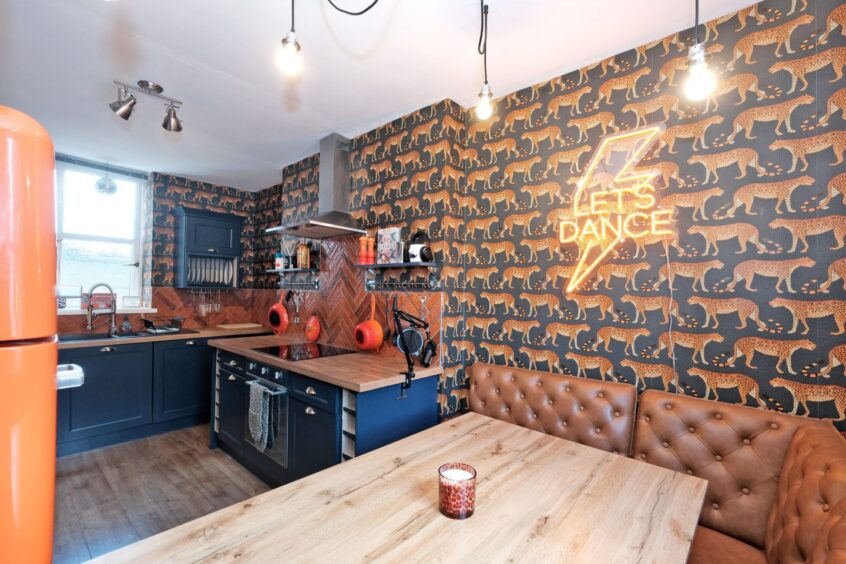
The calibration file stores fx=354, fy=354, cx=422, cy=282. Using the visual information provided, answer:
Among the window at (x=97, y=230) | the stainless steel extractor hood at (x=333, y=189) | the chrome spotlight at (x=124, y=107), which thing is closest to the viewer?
the chrome spotlight at (x=124, y=107)

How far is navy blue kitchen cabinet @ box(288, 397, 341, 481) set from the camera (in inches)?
79.7

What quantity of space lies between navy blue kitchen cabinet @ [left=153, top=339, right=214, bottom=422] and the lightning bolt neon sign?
347cm

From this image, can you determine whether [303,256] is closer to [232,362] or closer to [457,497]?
[232,362]

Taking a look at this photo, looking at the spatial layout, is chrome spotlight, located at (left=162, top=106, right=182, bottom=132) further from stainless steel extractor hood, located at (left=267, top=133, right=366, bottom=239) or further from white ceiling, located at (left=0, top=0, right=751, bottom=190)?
stainless steel extractor hood, located at (left=267, top=133, right=366, bottom=239)

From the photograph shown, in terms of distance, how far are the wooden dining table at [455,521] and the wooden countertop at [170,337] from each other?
10.7ft

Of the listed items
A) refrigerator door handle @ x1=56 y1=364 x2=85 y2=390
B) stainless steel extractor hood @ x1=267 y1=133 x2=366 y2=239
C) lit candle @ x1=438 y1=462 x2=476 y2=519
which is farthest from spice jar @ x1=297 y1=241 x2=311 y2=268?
lit candle @ x1=438 y1=462 x2=476 y2=519

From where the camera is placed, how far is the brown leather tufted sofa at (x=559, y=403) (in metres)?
1.79

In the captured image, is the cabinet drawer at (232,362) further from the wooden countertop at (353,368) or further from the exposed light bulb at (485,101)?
the exposed light bulb at (485,101)

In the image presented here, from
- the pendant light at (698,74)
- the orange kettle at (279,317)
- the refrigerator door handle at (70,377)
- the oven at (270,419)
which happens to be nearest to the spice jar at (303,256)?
the orange kettle at (279,317)

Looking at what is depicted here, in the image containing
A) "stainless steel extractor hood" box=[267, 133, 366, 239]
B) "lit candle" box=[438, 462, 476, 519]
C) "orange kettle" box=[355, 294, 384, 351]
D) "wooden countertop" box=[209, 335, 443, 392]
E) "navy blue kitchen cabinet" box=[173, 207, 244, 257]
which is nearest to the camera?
"lit candle" box=[438, 462, 476, 519]

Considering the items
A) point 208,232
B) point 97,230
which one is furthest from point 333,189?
point 97,230

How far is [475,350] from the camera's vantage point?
101 inches

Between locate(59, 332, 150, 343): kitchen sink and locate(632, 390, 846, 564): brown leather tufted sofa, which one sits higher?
locate(59, 332, 150, 343): kitchen sink

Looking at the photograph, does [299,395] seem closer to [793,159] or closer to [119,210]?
[793,159]
